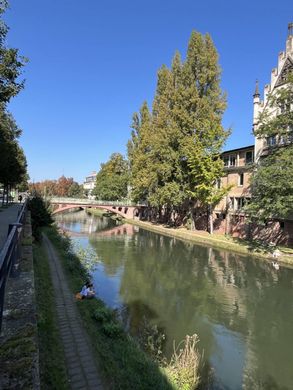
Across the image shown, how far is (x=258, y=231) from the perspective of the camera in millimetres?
34750

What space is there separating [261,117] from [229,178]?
44.1ft

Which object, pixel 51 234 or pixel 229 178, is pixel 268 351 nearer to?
pixel 51 234

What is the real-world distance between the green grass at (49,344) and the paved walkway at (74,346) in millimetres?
184

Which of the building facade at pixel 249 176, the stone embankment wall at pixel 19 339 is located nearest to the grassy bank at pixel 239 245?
the building facade at pixel 249 176

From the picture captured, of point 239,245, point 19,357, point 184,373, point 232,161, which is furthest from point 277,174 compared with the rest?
point 19,357

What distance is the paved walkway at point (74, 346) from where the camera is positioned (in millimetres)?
6933

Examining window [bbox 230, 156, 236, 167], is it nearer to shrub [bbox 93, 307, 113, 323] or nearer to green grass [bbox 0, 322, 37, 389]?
shrub [bbox 93, 307, 113, 323]

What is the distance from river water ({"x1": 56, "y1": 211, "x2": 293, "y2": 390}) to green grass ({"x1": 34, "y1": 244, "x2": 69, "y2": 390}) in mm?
3524

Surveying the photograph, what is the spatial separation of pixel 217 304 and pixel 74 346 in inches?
397

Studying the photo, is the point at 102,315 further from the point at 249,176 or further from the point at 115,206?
the point at 115,206

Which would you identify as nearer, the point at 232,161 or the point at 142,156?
the point at 232,161

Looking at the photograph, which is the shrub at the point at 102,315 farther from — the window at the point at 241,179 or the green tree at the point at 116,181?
the green tree at the point at 116,181

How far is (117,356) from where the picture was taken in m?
8.46

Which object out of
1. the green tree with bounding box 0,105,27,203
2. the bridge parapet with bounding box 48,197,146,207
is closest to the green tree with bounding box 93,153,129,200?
the bridge parapet with bounding box 48,197,146,207
